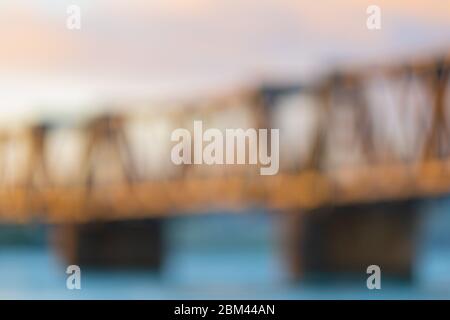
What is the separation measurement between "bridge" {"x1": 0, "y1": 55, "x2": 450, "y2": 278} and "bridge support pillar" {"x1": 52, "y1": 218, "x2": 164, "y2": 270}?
0.25m

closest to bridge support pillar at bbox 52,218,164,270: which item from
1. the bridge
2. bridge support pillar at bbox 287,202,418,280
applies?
the bridge

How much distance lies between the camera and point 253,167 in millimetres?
21016

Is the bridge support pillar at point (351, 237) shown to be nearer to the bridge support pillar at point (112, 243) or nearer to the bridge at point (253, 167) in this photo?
the bridge at point (253, 167)

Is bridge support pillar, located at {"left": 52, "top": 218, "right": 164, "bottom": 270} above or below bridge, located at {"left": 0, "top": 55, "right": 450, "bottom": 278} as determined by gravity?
below

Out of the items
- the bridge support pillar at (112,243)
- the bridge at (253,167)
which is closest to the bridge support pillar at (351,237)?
the bridge at (253,167)

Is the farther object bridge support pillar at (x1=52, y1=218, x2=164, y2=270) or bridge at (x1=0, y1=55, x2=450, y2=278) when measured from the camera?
bridge support pillar at (x1=52, y1=218, x2=164, y2=270)

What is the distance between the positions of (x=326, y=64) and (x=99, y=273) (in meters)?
6.18

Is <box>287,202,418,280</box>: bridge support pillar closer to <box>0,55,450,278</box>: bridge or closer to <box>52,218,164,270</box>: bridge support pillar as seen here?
<box>0,55,450,278</box>: bridge

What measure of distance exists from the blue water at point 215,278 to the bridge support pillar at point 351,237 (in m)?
0.30

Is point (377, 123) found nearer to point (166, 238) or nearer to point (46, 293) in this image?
point (166, 238)

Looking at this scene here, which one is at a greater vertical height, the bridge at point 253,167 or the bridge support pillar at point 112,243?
the bridge at point 253,167

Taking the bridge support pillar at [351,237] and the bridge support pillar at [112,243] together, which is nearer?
the bridge support pillar at [351,237]

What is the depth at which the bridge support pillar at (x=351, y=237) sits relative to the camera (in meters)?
18.4

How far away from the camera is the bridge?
1814cm
